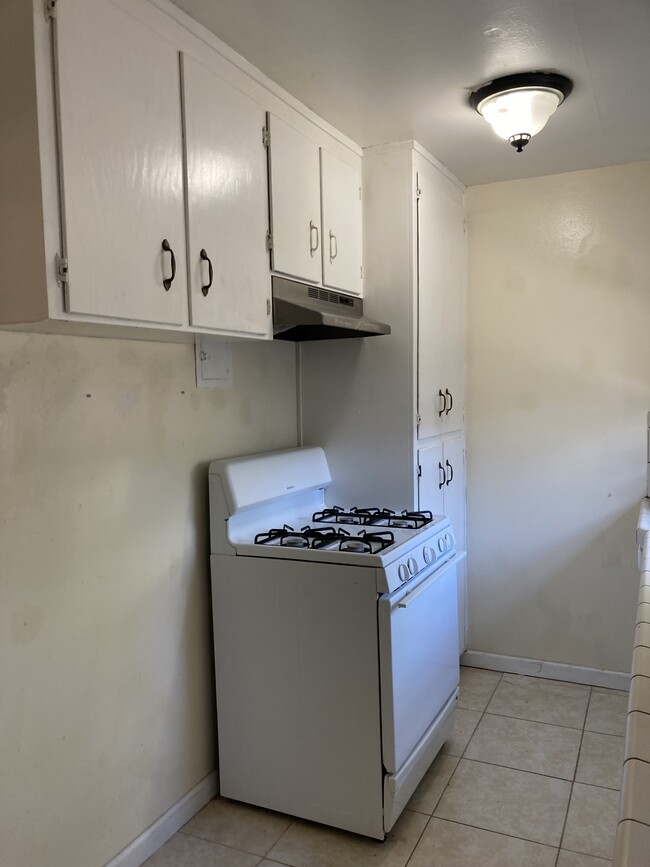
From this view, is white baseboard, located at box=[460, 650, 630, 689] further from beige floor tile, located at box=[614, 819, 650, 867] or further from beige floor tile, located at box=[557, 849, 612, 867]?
beige floor tile, located at box=[614, 819, 650, 867]

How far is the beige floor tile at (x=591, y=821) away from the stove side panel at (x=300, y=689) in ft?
2.09

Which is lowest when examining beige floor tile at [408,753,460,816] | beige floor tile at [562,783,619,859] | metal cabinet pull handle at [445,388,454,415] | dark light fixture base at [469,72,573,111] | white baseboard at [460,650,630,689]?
beige floor tile at [408,753,460,816]

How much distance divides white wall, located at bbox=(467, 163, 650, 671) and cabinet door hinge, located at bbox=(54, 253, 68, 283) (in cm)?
238

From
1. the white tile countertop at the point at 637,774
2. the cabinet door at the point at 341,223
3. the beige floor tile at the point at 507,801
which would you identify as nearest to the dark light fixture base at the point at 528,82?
the cabinet door at the point at 341,223

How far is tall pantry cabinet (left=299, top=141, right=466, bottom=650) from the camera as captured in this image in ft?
9.17

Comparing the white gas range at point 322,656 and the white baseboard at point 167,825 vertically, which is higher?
the white gas range at point 322,656

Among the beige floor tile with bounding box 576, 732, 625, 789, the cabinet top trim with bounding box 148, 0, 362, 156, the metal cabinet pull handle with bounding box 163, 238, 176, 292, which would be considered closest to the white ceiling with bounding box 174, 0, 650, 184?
the cabinet top trim with bounding box 148, 0, 362, 156

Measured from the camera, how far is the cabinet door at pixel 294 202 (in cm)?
224

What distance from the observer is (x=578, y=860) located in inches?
82.1

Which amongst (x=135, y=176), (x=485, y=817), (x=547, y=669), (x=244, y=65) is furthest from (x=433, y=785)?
(x=244, y=65)

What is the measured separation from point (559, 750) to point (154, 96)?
2.70 m

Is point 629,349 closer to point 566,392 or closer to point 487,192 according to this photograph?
point 566,392

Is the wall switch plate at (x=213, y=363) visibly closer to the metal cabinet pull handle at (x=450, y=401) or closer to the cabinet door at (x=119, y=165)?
the cabinet door at (x=119, y=165)

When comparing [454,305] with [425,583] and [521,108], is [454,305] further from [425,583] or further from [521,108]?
[425,583]
